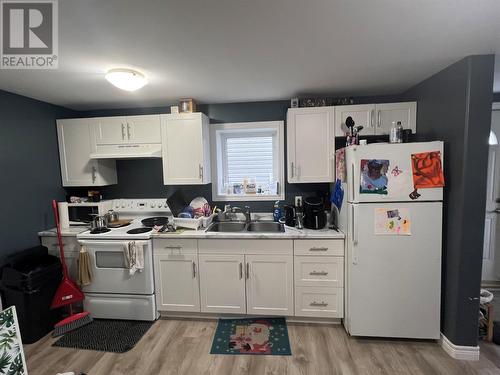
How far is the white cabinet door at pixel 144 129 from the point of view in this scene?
2721 mm

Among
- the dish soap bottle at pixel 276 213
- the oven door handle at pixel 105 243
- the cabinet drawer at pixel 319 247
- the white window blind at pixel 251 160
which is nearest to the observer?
the cabinet drawer at pixel 319 247

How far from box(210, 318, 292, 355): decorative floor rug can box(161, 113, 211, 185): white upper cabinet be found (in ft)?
5.08

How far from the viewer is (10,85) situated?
215 cm

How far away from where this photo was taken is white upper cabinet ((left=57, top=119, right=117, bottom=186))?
2807mm

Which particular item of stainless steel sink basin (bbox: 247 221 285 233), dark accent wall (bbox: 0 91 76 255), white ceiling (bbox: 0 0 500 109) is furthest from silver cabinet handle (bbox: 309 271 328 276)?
dark accent wall (bbox: 0 91 76 255)

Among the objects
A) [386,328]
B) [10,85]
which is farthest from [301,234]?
[10,85]

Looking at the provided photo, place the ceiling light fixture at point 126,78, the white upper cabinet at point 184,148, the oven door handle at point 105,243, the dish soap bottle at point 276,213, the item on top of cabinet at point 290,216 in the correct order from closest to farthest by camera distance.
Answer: the ceiling light fixture at point 126,78 < the oven door handle at point 105,243 < the item on top of cabinet at point 290,216 < the white upper cabinet at point 184,148 < the dish soap bottle at point 276,213

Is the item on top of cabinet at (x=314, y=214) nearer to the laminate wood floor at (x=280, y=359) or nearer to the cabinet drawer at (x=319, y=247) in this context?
the cabinet drawer at (x=319, y=247)

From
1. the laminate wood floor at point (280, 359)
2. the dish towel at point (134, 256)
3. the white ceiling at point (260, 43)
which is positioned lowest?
the laminate wood floor at point (280, 359)

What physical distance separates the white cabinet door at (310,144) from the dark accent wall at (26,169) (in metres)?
2.79

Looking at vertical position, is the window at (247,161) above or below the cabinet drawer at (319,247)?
above

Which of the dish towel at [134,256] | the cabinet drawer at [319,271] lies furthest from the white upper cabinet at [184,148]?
the cabinet drawer at [319,271]

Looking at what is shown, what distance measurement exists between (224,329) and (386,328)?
1.47 meters

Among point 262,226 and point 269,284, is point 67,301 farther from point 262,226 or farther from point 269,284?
point 262,226
